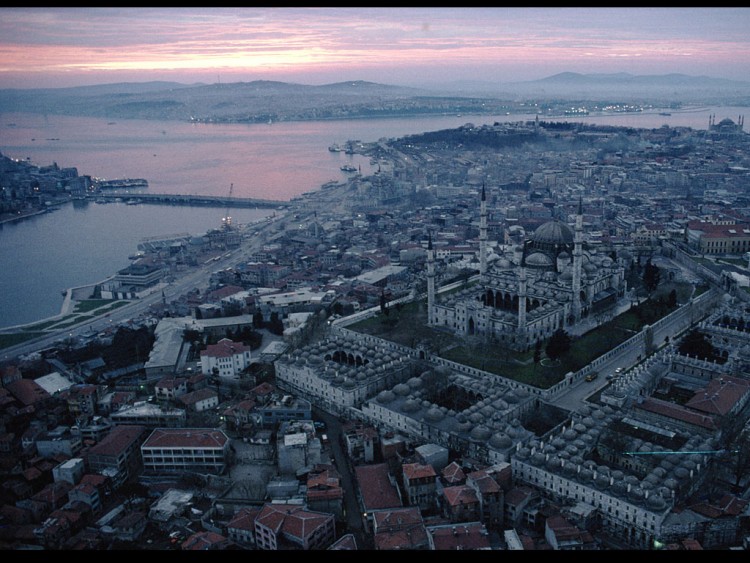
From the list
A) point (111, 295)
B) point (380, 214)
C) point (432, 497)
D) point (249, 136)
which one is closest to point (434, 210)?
point (380, 214)

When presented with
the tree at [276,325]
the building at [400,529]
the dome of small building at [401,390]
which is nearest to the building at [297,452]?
the dome of small building at [401,390]

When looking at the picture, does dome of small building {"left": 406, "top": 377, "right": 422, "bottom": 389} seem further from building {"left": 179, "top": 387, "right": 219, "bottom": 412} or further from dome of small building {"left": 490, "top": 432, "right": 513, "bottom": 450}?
building {"left": 179, "top": 387, "right": 219, "bottom": 412}

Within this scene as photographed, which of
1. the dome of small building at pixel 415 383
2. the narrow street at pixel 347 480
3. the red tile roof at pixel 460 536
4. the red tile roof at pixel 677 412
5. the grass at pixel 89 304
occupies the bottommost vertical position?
the narrow street at pixel 347 480

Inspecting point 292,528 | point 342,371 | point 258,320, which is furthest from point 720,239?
point 292,528

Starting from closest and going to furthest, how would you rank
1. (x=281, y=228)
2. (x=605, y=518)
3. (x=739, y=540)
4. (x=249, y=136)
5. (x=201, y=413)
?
(x=739, y=540) < (x=605, y=518) < (x=201, y=413) < (x=281, y=228) < (x=249, y=136)

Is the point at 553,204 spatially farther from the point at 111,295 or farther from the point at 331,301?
the point at 111,295

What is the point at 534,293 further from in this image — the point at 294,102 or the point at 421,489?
the point at 294,102

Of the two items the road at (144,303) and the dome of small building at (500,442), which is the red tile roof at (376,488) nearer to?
the dome of small building at (500,442)

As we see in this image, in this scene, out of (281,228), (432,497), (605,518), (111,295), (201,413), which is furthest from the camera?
(281,228)
